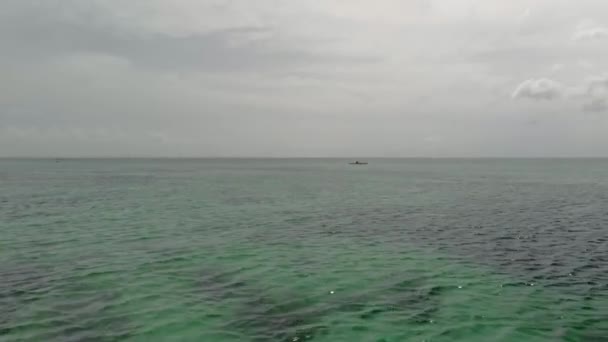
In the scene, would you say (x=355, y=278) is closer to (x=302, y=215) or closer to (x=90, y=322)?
(x=90, y=322)

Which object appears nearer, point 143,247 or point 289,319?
point 289,319

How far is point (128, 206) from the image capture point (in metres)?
54.0

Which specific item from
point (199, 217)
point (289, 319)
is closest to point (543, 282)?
point (289, 319)

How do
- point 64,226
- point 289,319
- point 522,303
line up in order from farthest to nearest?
point 64,226 < point 522,303 < point 289,319

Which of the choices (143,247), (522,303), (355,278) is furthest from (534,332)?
(143,247)

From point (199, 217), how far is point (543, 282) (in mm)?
32550

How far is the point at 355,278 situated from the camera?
22312 mm

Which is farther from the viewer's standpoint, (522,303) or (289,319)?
(522,303)

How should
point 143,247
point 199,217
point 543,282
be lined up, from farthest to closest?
point 199,217 < point 143,247 < point 543,282

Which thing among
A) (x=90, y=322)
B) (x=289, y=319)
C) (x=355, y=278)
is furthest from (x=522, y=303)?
(x=90, y=322)

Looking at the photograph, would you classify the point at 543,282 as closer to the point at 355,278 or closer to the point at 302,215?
the point at 355,278

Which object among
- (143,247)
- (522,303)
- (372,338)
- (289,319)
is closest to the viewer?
(372,338)

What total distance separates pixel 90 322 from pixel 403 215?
3649 cm

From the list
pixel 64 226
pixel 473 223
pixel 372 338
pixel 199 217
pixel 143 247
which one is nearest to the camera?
pixel 372 338
